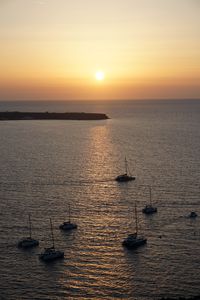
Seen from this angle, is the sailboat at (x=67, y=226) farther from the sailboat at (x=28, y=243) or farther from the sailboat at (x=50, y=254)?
the sailboat at (x=50, y=254)

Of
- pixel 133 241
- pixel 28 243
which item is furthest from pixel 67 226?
pixel 133 241

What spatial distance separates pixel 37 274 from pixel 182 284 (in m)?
14.0

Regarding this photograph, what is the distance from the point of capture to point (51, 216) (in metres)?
61.2

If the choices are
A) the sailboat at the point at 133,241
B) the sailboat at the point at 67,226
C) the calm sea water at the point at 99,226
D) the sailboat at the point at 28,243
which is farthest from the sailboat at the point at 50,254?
the sailboat at the point at 67,226

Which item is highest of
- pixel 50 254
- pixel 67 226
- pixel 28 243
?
pixel 67 226

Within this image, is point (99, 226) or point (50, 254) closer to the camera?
point (50, 254)

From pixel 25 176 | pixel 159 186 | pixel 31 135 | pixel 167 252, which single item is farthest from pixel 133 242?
pixel 31 135

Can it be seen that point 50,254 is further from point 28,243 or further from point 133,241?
point 133,241

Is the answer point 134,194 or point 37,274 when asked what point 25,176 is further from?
point 37,274

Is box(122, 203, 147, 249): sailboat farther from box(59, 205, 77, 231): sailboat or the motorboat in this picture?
box(59, 205, 77, 231): sailboat

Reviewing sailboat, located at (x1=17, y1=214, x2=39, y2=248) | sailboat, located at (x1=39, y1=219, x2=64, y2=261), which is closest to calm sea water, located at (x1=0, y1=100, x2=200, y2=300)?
sailboat, located at (x1=39, y1=219, x2=64, y2=261)

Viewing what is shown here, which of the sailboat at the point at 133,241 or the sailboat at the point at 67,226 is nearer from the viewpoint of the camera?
the sailboat at the point at 133,241

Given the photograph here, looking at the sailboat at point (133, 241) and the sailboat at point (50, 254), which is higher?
the sailboat at point (133, 241)

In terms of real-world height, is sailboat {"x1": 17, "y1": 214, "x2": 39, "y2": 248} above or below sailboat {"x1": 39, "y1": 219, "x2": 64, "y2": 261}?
above
